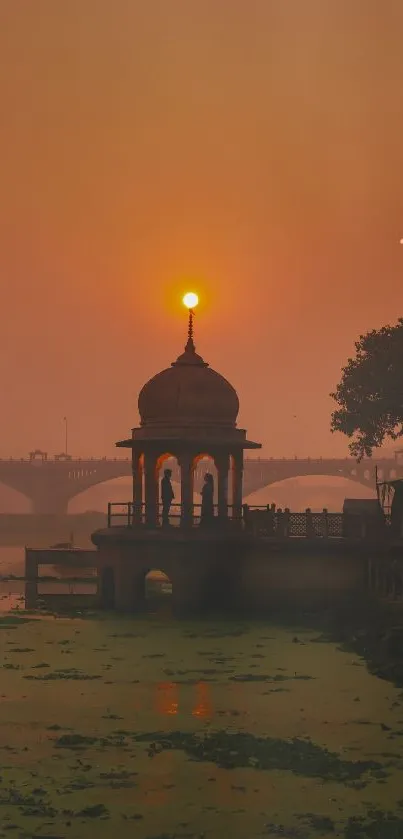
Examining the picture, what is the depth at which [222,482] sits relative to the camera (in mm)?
47312

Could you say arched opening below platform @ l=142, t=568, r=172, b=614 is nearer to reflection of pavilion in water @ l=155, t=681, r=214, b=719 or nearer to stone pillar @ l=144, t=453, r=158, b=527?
stone pillar @ l=144, t=453, r=158, b=527

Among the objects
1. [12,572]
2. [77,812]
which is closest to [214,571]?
[77,812]

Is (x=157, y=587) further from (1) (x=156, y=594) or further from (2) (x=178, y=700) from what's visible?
(2) (x=178, y=700)

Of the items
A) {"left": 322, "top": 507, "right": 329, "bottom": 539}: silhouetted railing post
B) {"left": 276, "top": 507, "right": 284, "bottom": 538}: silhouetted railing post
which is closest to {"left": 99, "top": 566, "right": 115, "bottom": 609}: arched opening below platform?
{"left": 276, "top": 507, "right": 284, "bottom": 538}: silhouetted railing post

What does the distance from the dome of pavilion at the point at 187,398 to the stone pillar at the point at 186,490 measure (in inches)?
48.3

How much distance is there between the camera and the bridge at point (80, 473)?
595ft

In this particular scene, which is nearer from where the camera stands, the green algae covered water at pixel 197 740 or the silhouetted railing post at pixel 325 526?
the green algae covered water at pixel 197 740

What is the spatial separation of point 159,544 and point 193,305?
27.7 feet

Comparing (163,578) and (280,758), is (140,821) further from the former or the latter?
(163,578)

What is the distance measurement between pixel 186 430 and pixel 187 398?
39.2 inches

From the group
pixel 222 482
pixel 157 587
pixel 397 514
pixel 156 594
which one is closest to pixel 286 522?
pixel 397 514

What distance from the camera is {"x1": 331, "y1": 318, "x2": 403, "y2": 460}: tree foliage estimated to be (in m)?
67.7

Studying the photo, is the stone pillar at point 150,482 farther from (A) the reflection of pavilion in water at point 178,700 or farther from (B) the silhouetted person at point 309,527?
(A) the reflection of pavilion in water at point 178,700

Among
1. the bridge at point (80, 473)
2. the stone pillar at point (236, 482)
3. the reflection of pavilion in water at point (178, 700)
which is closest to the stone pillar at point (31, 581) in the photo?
the stone pillar at point (236, 482)
